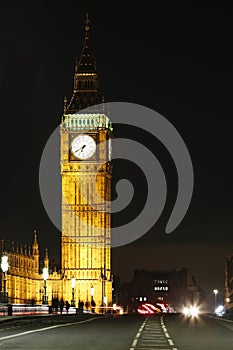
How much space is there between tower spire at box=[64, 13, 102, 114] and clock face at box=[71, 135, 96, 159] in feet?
22.3

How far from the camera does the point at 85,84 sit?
15225cm

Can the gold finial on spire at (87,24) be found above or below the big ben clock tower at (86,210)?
above

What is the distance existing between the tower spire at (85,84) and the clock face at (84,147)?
22.3 ft

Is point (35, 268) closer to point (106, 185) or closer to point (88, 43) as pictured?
point (106, 185)

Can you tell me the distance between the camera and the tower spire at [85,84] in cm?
14862

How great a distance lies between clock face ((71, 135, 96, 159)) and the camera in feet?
464

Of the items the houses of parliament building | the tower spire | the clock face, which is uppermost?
the tower spire

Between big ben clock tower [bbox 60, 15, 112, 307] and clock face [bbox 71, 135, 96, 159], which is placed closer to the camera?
big ben clock tower [bbox 60, 15, 112, 307]

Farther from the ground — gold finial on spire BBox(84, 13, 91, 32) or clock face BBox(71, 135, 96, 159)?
gold finial on spire BBox(84, 13, 91, 32)

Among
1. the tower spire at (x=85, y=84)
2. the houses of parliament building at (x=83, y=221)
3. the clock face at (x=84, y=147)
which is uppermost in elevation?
the tower spire at (x=85, y=84)

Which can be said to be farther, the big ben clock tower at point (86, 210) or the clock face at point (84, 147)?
the clock face at point (84, 147)

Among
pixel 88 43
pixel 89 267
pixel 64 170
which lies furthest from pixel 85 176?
pixel 88 43

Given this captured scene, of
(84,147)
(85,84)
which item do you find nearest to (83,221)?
(84,147)

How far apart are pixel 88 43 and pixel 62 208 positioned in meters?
29.9
